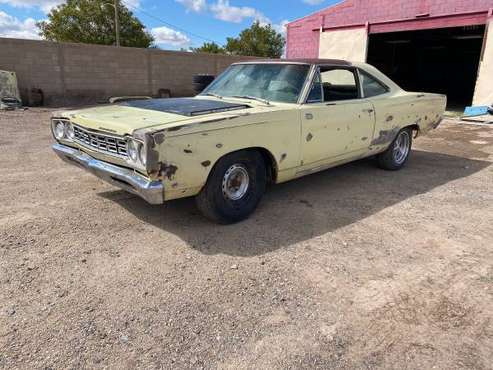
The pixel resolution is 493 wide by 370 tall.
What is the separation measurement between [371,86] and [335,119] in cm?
125

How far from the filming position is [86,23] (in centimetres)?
4112

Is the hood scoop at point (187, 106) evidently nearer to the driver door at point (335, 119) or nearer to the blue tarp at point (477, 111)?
the driver door at point (335, 119)

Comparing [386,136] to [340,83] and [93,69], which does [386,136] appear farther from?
[93,69]

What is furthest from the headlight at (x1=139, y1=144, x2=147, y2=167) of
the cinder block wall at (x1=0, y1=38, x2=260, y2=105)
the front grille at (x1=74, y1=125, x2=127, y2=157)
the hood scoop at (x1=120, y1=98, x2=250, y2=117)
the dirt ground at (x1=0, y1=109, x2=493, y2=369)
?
the cinder block wall at (x1=0, y1=38, x2=260, y2=105)

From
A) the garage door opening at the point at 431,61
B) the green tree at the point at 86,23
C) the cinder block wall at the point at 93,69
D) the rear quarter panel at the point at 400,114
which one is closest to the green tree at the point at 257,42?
the green tree at the point at 86,23

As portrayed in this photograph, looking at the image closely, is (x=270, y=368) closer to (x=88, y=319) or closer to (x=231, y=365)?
(x=231, y=365)

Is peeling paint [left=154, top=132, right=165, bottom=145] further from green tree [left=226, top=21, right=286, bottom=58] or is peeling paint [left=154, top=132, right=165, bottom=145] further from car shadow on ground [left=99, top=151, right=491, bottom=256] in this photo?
green tree [left=226, top=21, right=286, bottom=58]

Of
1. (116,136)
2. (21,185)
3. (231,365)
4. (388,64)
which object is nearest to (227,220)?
(116,136)

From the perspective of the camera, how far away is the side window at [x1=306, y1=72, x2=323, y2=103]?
442 cm

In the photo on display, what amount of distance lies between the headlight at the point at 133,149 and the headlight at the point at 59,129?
1.41 m

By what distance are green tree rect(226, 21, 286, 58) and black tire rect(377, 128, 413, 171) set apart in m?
54.8

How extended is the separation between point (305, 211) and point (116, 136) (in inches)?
81.6

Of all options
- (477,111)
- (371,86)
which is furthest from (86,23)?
(371,86)

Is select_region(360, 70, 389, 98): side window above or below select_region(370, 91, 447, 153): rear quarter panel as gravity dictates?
above
